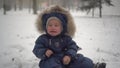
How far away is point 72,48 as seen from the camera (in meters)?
4.37

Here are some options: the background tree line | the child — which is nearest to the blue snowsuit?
the child

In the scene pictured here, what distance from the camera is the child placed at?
4203mm

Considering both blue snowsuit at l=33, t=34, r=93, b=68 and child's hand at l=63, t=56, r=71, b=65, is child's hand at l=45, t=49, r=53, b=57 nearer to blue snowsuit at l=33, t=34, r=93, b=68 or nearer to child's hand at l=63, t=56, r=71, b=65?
blue snowsuit at l=33, t=34, r=93, b=68

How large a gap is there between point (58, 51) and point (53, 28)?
41 centimetres

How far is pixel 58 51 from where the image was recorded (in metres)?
4.31

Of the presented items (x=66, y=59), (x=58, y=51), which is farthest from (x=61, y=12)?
(x=66, y=59)

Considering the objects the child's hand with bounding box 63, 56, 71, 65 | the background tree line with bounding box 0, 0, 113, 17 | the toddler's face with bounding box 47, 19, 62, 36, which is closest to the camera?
the child's hand with bounding box 63, 56, 71, 65

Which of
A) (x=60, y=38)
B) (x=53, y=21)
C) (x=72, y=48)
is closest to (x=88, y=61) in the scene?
(x=72, y=48)

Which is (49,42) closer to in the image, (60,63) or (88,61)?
(60,63)

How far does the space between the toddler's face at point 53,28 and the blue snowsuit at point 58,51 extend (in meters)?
0.07

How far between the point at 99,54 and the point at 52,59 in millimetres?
3684

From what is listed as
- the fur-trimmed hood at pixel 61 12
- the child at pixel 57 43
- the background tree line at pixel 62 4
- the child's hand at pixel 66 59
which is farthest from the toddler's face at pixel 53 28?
the background tree line at pixel 62 4

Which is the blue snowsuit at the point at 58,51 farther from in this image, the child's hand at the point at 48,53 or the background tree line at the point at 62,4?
the background tree line at the point at 62,4

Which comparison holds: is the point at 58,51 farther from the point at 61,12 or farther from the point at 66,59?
the point at 61,12
